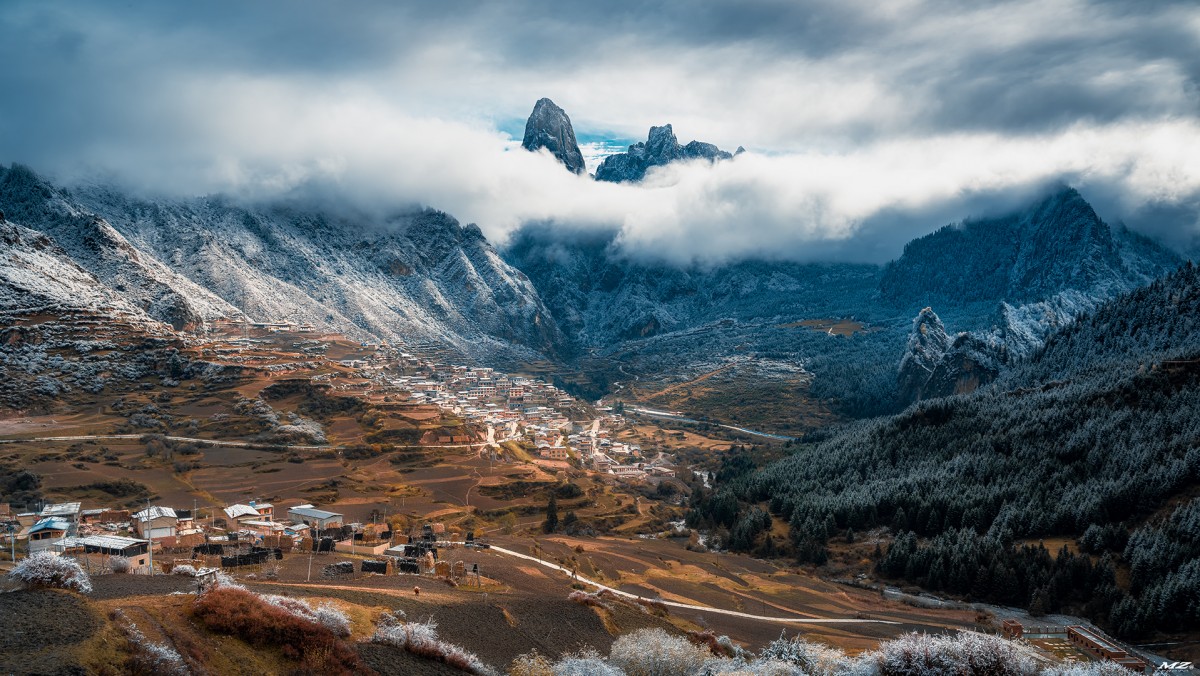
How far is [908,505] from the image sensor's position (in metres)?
97.8

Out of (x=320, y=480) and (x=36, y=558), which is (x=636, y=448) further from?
(x=36, y=558)

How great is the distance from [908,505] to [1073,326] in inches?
3157

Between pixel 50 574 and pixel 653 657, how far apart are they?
2853cm

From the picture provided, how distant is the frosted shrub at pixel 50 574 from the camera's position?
3500cm

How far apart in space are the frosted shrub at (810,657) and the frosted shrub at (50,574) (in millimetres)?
35061

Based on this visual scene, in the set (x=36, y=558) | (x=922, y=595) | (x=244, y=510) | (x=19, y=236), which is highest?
(x=19, y=236)

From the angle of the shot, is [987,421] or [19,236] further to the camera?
[19,236]

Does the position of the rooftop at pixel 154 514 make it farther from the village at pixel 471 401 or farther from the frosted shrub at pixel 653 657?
the village at pixel 471 401

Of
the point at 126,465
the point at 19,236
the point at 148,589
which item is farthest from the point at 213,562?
the point at 19,236

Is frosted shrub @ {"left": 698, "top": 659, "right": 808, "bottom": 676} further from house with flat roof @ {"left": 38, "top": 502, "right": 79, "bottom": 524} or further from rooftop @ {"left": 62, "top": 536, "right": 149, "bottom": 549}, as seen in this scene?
house with flat roof @ {"left": 38, "top": 502, "right": 79, "bottom": 524}

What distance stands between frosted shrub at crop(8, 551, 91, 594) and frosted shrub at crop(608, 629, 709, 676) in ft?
84.4

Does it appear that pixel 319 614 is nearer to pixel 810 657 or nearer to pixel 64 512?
pixel 810 657

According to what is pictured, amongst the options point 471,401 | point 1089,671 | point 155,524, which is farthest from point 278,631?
point 471,401

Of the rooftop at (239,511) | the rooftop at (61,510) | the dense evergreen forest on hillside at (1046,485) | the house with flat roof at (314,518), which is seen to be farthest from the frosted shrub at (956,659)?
the rooftop at (61,510)
